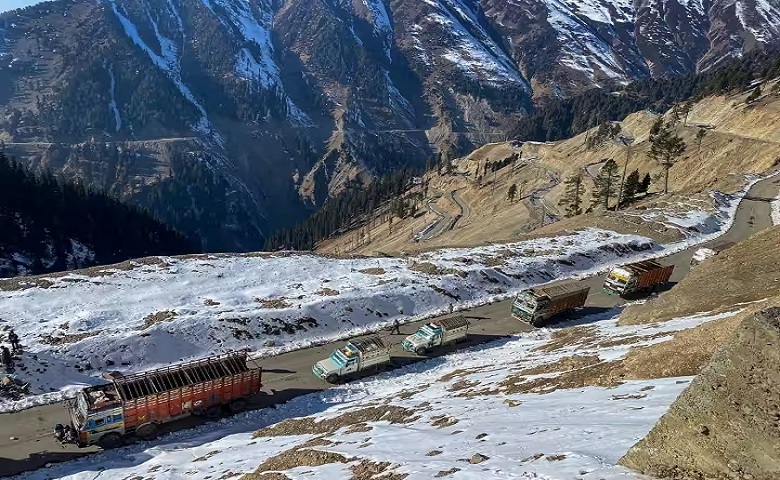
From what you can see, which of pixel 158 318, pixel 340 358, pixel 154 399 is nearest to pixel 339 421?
pixel 340 358

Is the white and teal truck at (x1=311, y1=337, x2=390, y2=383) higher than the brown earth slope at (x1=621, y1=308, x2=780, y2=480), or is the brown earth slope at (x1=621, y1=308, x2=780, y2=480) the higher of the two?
the brown earth slope at (x1=621, y1=308, x2=780, y2=480)

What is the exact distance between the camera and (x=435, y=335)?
34188mm

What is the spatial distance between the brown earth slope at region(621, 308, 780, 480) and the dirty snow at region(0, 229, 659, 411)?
2674 centimetres

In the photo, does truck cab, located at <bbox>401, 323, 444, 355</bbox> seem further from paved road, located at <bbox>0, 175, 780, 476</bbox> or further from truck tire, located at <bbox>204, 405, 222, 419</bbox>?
truck tire, located at <bbox>204, 405, 222, 419</bbox>

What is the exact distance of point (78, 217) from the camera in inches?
5212

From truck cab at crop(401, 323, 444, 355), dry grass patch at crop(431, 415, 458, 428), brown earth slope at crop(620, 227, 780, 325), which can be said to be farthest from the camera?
truck cab at crop(401, 323, 444, 355)

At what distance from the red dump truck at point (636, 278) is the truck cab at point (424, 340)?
18006mm

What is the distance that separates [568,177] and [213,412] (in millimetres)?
118347

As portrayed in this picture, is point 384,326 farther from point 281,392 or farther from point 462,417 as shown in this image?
point 462,417

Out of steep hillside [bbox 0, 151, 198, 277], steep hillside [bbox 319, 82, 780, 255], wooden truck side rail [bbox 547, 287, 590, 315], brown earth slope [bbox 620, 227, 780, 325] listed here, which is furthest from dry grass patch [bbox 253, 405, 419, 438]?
steep hillside [bbox 0, 151, 198, 277]

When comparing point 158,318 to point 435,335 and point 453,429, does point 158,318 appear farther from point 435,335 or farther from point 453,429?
point 453,429

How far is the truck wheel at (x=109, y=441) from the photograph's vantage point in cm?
2348

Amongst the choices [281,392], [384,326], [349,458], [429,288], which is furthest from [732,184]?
[349,458]

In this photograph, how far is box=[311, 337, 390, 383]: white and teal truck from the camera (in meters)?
30.5
